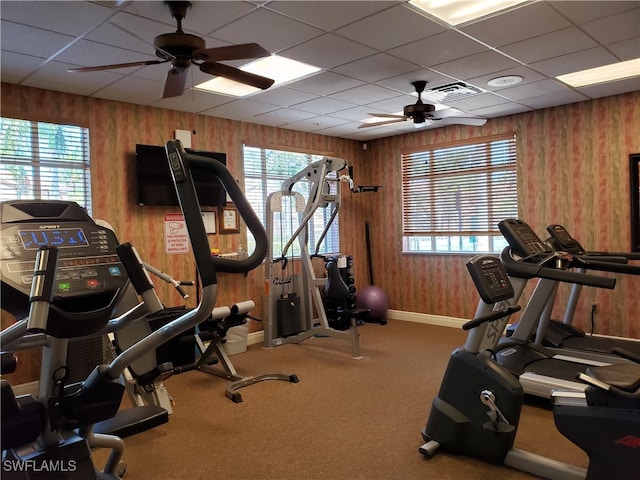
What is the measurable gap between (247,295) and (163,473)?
300 cm

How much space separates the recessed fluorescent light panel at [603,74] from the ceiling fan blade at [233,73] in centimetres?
284

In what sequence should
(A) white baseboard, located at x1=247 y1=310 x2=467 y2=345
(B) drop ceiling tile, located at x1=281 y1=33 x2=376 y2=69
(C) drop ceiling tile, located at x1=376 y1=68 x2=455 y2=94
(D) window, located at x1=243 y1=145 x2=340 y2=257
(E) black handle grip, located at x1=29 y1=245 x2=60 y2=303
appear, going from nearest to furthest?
(E) black handle grip, located at x1=29 y1=245 x2=60 y2=303, (B) drop ceiling tile, located at x1=281 y1=33 x2=376 y2=69, (C) drop ceiling tile, located at x1=376 y1=68 x2=455 y2=94, (A) white baseboard, located at x1=247 y1=310 x2=467 y2=345, (D) window, located at x1=243 y1=145 x2=340 y2=257

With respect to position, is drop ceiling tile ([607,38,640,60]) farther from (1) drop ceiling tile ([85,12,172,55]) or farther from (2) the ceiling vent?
(1) drop ceiling tile ([85,12,172,55])

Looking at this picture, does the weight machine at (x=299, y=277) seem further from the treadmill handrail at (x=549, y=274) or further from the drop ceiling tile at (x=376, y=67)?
the treadmill handrail at (x=549, y=274)

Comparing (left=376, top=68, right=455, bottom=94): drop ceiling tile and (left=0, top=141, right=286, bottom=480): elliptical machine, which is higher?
(left=376, top=68, right=455, bottom=94): drop ceiling tile

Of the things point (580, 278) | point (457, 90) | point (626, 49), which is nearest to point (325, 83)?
point (457, 90)

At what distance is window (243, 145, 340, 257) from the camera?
5723 mm

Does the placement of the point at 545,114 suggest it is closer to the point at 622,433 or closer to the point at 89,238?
the point at 622,433

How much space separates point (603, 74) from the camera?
4355 mm

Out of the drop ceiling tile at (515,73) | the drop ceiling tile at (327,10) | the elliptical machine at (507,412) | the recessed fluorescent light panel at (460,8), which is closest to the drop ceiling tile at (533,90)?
the drop ceiling tile at (515,73)

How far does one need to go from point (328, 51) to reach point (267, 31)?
0.56 meters

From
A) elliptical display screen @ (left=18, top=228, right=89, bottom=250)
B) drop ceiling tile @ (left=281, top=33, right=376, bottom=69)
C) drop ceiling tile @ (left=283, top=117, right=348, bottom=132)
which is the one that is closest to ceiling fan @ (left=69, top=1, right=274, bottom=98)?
drop ceiling tile @ (left=281, top=33, right=376, bottom=69)

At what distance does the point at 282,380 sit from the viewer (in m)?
4.18

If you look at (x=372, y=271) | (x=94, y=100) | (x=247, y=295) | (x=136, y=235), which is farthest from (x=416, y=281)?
(x=94, y=100)
